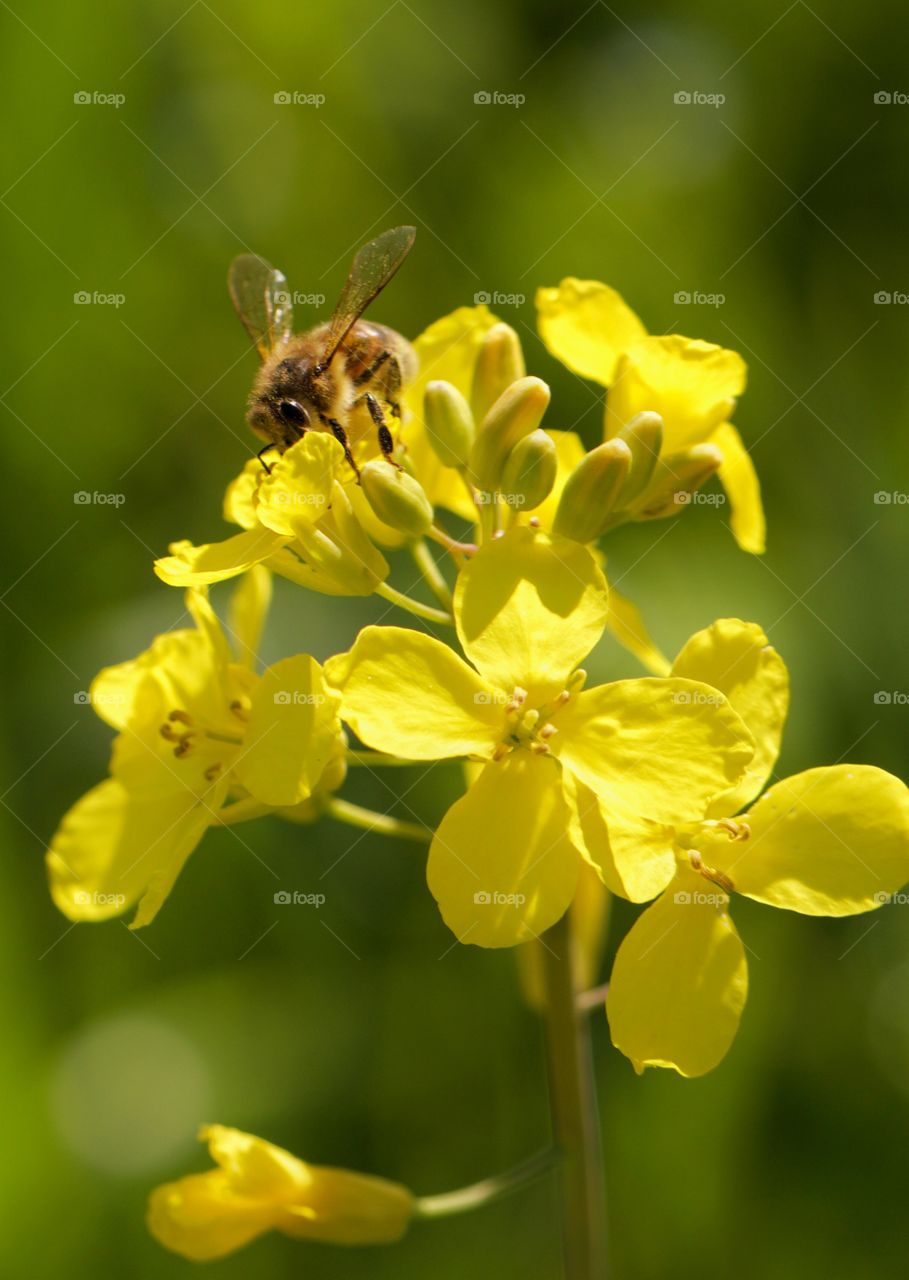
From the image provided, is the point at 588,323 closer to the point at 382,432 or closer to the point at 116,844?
the point at 382,432

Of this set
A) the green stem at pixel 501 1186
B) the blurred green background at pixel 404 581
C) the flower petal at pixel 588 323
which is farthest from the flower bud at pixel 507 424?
the green stem at pixel 501 1186

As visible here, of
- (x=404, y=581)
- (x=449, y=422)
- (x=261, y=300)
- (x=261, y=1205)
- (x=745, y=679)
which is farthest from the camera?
(x=404, y=581)

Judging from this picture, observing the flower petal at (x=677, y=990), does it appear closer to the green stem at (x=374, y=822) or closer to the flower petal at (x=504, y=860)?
the flower petal at (x=504, y=860)

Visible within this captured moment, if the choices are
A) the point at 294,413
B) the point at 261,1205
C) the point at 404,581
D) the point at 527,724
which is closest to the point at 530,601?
the point at 527,724

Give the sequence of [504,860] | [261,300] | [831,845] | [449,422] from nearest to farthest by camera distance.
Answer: [504,860] → [831,845] → [449,422] → [261,300]

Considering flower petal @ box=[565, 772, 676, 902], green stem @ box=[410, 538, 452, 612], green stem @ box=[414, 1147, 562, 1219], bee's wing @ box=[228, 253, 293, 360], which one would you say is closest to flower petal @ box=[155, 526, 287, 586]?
green stem @ box=[410, 538, 452, 612]
